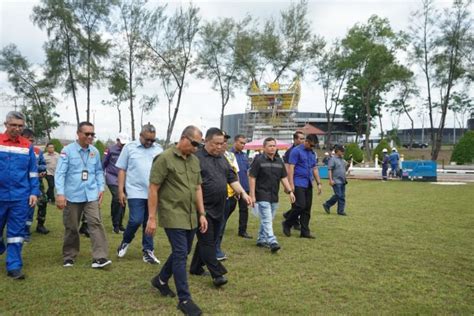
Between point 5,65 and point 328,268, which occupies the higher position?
point 5,65

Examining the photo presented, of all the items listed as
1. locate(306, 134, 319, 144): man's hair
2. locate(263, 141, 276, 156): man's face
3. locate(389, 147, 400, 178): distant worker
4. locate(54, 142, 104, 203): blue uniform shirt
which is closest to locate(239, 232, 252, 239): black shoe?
locate(263, 141, 276, 156): man's face

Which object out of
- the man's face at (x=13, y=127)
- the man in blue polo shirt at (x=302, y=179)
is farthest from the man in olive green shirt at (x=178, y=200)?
the man in blue polo shirt at (x=302, y=179)

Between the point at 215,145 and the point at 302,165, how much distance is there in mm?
3113

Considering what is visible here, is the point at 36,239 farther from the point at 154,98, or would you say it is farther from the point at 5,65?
the point at 5,65

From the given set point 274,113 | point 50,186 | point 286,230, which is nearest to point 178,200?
point 286,230

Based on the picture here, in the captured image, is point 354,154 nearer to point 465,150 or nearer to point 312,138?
point 465,150

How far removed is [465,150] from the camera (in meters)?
31.8

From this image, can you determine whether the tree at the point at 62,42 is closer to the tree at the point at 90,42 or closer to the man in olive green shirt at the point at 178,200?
the tree at the point at 90,42

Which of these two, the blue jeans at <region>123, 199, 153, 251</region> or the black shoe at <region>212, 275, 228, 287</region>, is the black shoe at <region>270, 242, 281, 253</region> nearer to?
the black shoe at <region>212, 275, 228, 287</region>

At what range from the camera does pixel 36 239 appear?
7215 millimetres

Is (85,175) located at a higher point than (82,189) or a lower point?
higher

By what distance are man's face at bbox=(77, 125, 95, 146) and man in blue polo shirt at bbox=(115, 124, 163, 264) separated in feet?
1.54

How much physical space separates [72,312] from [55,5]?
33.1 metres

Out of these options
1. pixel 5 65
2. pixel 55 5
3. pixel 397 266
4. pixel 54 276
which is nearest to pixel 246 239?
pixel 397 266
